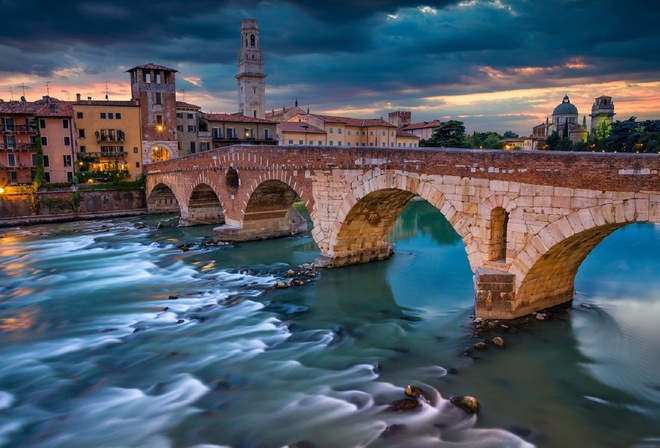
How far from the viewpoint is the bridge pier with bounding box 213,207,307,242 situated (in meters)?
24.9

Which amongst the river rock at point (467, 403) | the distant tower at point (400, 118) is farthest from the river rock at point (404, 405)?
the distant tower at point (400, 118)

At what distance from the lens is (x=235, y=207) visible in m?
25.1

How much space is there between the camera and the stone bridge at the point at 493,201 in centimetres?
1000

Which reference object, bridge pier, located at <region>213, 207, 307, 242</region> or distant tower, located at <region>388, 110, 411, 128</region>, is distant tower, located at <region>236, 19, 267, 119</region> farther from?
bridge pier, located at <region>213, 207, 307, 242</region>

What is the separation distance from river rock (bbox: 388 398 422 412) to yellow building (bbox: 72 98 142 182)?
126ft

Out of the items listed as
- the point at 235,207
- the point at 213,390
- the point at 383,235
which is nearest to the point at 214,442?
the point at 213,390

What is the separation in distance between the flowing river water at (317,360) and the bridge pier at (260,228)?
5.26 metres

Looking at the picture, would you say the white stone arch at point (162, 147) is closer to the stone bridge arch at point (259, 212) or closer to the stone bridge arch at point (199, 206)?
the stone bridge arch at point (199, 206)

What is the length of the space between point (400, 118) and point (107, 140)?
153ft

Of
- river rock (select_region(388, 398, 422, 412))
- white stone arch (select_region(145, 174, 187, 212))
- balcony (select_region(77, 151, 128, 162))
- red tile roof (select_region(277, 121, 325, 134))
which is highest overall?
red tile roof (select_region(277, 121, 325, 134))

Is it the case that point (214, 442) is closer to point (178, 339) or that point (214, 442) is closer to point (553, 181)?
point (178, 339)

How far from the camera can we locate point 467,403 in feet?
28.8

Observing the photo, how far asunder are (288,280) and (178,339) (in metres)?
5.57

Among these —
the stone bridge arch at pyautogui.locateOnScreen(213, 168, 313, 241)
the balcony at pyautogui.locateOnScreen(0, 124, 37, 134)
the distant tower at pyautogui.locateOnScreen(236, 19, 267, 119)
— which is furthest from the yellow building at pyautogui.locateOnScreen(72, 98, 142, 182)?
the stone bridge arch at pyautogui.locateOnScreen(213, 168, 313, 241)
